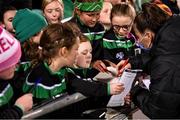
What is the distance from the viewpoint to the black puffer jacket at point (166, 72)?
A: 2.94m

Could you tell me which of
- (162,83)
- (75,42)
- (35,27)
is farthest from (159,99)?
(35,27)

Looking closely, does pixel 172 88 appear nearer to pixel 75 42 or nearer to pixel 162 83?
pixel 162 83

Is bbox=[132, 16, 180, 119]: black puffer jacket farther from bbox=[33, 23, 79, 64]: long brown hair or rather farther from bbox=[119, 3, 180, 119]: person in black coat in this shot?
bbox=[33, 23, 79, 64]: long brown hair

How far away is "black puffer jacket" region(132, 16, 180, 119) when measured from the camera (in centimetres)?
294

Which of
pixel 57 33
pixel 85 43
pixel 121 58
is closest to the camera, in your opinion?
pixel 57 33

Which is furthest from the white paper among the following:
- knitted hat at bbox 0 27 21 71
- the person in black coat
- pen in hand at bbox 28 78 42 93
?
knitted hat at bbox 0 27 21 71

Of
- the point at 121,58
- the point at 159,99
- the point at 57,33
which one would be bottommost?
the point at 121,58

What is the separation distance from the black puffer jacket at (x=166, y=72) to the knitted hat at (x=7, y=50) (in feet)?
3.13

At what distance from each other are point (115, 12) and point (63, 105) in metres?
2.34

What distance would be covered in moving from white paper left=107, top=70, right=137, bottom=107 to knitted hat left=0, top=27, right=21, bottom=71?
930 mm

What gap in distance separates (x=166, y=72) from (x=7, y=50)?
41.3 inches

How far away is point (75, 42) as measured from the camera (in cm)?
323

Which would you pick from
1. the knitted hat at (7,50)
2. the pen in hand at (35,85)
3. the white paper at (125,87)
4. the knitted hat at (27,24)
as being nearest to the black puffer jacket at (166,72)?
the white paper at (125,87)

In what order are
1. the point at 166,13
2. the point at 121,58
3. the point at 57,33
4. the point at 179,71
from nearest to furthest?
the point at 179,71 < the point at 57,33 < the point at 166,13 < the point at 121,58
